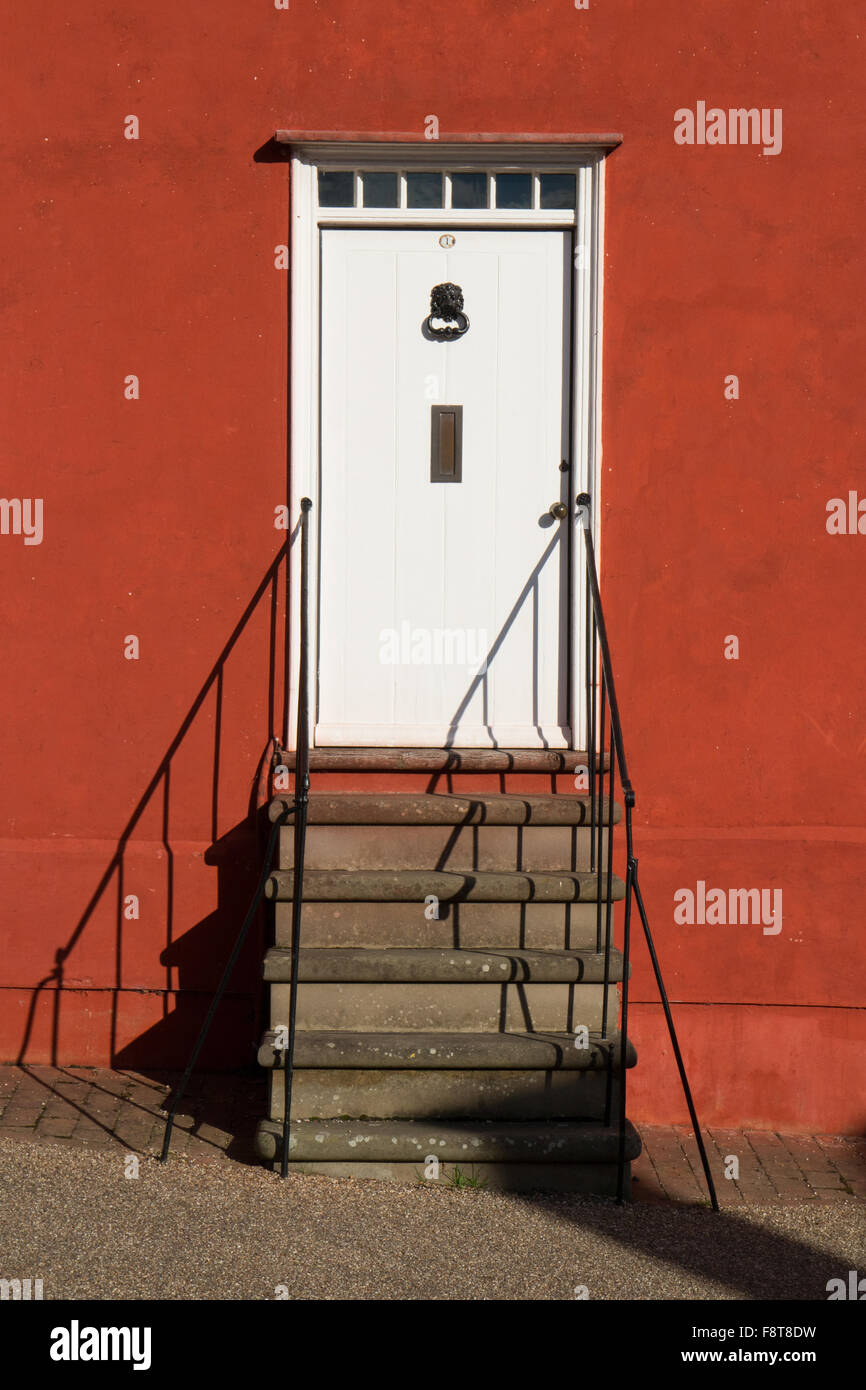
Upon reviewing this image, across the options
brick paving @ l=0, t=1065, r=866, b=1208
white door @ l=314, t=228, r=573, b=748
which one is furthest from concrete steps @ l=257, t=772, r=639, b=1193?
white door @ l=314, t=228, r=573, b=748

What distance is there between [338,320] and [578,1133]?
3322 mm

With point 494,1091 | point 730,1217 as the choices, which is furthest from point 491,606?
point 730,1217

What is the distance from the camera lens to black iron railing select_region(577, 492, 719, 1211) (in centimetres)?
438

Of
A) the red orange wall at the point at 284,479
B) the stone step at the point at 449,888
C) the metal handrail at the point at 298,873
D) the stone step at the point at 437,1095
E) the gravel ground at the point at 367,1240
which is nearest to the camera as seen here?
the gravel ground at the point at 367,1240

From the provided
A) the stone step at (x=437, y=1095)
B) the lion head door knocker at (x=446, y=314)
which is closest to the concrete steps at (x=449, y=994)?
the stone step at (x=437, y=1095)

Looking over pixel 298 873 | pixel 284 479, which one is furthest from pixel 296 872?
pixel 284 479

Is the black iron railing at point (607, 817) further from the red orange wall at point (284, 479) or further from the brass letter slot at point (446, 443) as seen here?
the brass letter slot at point (446, 443)

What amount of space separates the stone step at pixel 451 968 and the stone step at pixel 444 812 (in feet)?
1.86

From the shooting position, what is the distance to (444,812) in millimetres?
5008

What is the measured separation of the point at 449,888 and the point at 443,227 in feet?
8.93

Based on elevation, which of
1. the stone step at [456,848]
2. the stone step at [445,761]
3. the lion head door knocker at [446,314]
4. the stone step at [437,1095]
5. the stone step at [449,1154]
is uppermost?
the lion head door knocker at [446,314]

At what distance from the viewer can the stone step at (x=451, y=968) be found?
15.1 feet

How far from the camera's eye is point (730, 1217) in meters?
4.37

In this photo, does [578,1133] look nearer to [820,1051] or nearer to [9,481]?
[820,1051]
